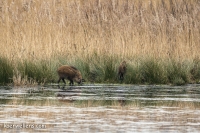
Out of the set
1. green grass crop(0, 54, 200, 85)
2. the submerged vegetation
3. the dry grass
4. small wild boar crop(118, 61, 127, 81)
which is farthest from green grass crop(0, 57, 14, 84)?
small wild boar crop(118, 61, 127, 81)

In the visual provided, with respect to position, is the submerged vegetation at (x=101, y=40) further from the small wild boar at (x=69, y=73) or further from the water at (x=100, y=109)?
the water at (x=100, y=109)

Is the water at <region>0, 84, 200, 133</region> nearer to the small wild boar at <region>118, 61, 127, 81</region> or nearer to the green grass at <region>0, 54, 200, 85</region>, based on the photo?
the small wild boar at <region>118, 61, 127, 81</region>

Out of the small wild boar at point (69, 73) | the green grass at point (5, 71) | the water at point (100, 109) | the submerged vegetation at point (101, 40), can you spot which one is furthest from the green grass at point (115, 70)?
the water at point (100, 109)

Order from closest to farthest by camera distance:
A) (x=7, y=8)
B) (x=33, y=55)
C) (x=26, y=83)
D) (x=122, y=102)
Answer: (x=122, y=102), (x=26, y=83), (x=33, y=55), (x=7, y=8)

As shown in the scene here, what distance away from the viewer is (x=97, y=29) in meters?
16.7

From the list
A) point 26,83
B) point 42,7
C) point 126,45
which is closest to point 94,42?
point 126,45

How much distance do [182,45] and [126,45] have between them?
1618 mm

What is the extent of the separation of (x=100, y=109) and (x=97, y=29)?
25.3ft

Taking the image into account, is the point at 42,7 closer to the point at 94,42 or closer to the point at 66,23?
the point at 66,23

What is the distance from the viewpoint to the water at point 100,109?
7.44 metres

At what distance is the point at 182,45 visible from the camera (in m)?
16.4

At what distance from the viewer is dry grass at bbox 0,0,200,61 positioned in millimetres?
15602

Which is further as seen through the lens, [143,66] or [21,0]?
[21,0]

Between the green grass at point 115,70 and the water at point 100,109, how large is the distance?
109cm
